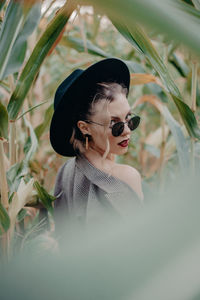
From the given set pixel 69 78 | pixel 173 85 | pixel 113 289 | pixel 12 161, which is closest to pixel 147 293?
pixel 113 289

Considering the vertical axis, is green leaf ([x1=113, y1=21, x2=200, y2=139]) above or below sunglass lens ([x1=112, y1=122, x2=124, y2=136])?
above

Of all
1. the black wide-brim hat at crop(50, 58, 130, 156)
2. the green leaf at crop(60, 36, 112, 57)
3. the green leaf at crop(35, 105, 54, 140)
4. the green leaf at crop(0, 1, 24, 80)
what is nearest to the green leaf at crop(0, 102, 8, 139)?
the green leaf at crop(0, 1, 24, 80)

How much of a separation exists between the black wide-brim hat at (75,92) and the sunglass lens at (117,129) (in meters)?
0.07

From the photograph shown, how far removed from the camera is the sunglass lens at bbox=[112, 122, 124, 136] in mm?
585

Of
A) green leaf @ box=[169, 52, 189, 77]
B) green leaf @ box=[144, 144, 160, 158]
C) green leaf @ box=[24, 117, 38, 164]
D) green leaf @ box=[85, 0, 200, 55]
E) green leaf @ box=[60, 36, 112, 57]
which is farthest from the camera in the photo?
green leaf @ box=[144, 144, 160, 158]

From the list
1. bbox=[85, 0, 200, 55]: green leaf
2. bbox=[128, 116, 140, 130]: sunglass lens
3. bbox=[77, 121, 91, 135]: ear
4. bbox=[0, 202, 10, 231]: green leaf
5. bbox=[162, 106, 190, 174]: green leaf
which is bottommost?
bbox=[0, 202, 10, 231]: green leaf

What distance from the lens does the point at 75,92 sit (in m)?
0.62

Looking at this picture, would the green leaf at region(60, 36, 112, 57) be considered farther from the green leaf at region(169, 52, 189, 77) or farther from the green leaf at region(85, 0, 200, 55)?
the green leaf at region(85, 0, 200, 55)

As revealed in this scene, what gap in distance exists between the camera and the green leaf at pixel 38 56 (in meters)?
0.51

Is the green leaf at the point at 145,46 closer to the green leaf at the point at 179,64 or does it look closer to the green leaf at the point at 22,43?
the green leaf at the point at 22,43

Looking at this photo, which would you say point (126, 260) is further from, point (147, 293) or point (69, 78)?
point (69, 78)

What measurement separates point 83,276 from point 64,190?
0.60 m

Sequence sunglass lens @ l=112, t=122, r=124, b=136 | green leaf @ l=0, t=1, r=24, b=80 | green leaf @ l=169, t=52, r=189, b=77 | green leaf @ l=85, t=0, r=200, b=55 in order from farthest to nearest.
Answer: green leaf @ l=169, t=52, r=189, b=77, sunglass lens @ l=112, t=122, r=124, b=136, green leaf @ l=0, t=1, r=24, b=80, green leaf @ l=85, t=0, r=200, b=55

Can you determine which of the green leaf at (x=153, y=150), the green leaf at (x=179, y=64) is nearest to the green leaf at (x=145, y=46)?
the green leaf at (x=179, y=64)
